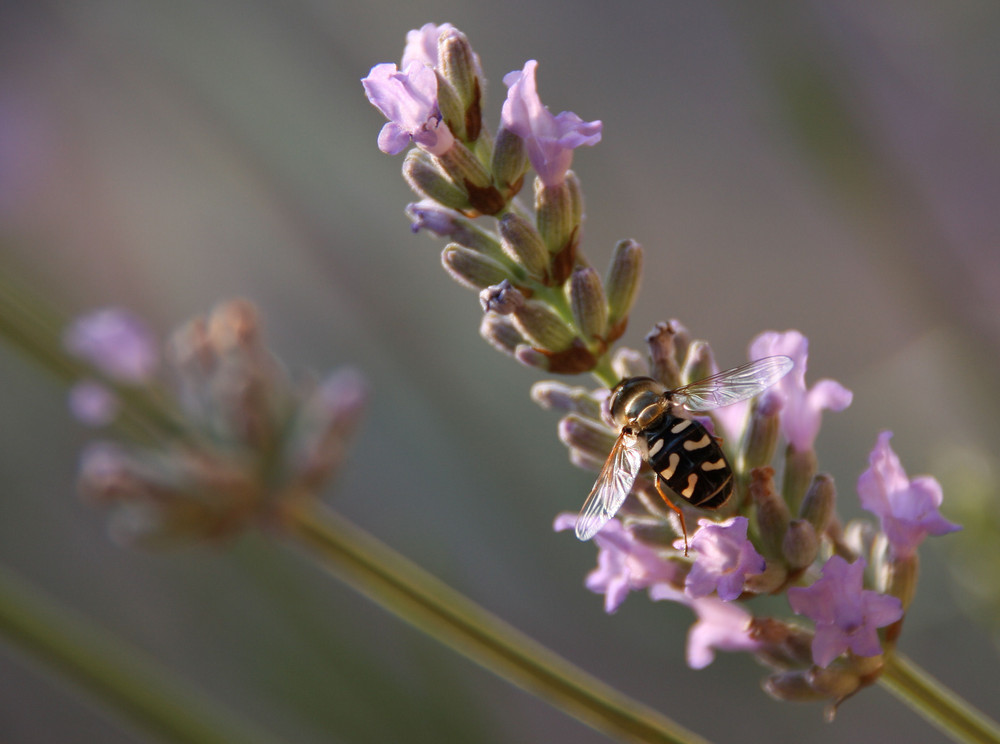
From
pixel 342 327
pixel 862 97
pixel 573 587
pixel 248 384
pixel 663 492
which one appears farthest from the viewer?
pixel 342 327

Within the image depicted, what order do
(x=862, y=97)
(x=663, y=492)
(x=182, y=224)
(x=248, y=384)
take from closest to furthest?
(x=663, y=492) < (x=248, y=384) < (x=862, y=97) < (x=182, y=224)

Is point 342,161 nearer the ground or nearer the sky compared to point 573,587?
nearer the sky

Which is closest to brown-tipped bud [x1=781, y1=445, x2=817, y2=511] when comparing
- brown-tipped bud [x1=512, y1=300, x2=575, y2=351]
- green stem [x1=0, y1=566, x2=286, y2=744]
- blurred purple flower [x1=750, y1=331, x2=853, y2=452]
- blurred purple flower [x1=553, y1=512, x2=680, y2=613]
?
blurred purple flower [x1=750, y1=331, x2=853, y2=452]

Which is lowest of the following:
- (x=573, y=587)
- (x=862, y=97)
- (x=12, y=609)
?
(x=12, y=609)

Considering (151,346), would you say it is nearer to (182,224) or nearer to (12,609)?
(12,609)

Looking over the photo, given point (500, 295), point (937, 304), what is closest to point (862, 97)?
point (937, 304)

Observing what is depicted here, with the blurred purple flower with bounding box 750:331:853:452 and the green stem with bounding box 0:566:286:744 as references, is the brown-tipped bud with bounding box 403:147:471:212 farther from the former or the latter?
the green stem with bounding box 0:566:286:744

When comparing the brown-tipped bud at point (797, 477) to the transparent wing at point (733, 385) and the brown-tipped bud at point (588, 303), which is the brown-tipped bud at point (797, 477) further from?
the brown-tipped bud at point (588, 303)
